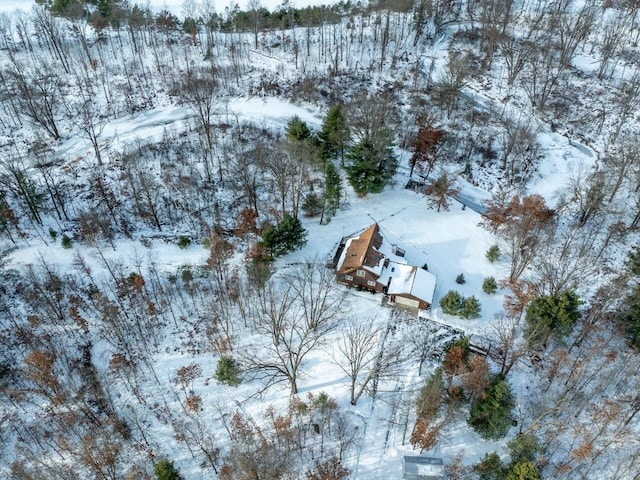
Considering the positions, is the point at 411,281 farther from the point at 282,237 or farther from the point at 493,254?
the point at 282,237

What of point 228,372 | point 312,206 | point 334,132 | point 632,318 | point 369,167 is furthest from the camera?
point 334,132

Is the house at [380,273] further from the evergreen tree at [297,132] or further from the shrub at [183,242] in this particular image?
the shrub at [183,242]

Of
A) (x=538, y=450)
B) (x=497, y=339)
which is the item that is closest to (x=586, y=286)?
(x=497, y=339)

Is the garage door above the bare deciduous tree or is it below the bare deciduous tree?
above

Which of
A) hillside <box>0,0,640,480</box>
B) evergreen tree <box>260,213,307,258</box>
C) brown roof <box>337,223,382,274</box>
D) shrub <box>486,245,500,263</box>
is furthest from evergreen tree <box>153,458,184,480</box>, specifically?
shrub <box>486,245,500,263</box>

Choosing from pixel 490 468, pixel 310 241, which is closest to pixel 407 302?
pixel 310 241

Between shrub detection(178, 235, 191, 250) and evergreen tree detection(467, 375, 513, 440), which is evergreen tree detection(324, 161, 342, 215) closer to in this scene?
shrub detection(178, 235, 191, 250)

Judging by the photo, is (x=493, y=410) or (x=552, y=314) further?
(x=552, y=314)

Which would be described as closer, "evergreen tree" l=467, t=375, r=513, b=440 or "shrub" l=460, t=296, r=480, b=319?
"evergreen tree" l=467, t=375, r=513, b=440
